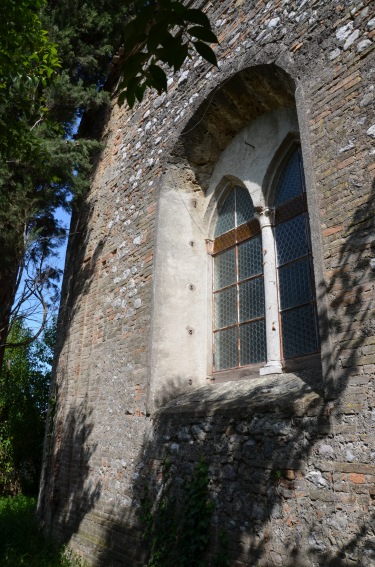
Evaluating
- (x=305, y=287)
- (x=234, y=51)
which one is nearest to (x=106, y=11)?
(x=234, y=51)

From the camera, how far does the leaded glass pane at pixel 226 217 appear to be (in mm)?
6227

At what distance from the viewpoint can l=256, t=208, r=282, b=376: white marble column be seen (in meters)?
4.82

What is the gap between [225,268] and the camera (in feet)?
19.9

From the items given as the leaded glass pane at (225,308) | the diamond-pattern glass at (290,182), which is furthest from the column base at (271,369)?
the diamond-pattern glass at (290,182)

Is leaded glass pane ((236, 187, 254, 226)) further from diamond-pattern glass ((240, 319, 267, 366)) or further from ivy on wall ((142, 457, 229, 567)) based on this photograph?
ivy on wall ((142, 457, 229, 567))

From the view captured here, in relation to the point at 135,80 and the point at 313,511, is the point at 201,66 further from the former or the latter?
the point at 313,511

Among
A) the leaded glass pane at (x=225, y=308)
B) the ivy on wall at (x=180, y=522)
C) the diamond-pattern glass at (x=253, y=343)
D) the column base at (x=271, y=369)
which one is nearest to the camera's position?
the ivy on wall at (x=180, y=522)

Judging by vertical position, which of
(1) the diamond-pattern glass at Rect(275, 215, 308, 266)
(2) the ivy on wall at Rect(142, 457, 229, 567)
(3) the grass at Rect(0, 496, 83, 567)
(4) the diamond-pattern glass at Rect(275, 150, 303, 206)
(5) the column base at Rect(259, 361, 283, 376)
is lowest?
(3) the grass at Rect(0, 496, 83, 567)

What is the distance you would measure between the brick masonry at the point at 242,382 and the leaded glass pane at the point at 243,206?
2.19 feet

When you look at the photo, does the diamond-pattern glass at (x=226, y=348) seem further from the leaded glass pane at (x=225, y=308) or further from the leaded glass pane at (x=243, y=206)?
the leaded glass pane at (x=243, y=206)

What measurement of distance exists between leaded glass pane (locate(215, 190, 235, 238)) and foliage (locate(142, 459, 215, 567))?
3.02 meters

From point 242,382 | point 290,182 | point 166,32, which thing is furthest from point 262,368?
point 166,32

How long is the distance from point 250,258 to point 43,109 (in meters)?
3.27

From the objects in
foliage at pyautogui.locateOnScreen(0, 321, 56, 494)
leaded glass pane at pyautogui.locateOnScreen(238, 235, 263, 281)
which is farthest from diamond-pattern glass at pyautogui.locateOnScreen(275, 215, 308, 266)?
foliage at pyautogui.locateOnScreen(0, 321, 56, 494)
